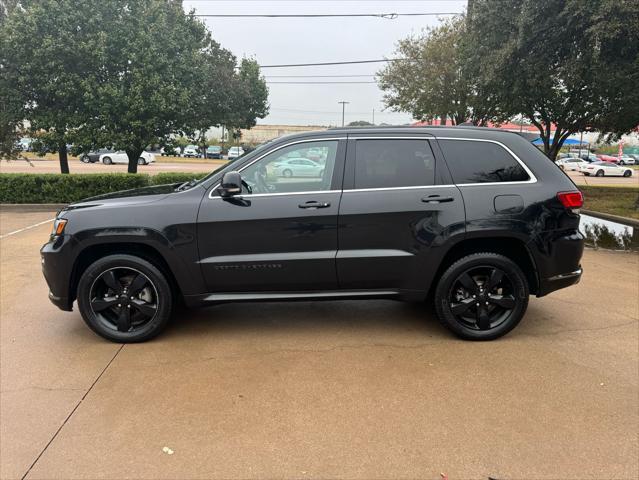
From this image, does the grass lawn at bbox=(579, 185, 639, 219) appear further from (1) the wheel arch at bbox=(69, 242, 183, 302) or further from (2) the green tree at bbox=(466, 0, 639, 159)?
(1) the wheel arch at bbox=(69, 242, 183, 302)

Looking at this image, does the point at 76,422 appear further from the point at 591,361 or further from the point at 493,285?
the point at 591,361

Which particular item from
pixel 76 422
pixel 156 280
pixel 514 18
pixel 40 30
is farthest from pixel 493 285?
pixel 40 30

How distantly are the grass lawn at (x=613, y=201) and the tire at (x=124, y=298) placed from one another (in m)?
11.9

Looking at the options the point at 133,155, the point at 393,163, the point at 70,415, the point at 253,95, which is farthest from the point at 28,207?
the point at 253,95

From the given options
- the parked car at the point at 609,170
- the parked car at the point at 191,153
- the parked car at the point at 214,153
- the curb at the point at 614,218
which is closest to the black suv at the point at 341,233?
the curb at the point at 614,218

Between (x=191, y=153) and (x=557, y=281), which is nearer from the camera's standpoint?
(x=557, y=281)

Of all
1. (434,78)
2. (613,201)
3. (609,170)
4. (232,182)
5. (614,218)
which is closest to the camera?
(232,182)

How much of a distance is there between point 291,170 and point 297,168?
0.20ft

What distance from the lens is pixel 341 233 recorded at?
398 cm

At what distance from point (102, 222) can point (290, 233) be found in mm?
1567

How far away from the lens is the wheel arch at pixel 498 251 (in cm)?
413

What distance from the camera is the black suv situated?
3.95 m

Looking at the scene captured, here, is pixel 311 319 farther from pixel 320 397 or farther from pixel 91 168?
pixel 91 168

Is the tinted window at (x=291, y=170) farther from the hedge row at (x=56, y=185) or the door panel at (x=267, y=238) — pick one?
the hedge row at (x=56, y=185)
